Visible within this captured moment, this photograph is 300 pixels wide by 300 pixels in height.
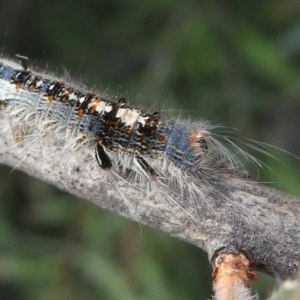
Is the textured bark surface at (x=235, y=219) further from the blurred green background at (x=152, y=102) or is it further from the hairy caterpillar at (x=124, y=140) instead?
the blurred green background at (x=152, y=102)

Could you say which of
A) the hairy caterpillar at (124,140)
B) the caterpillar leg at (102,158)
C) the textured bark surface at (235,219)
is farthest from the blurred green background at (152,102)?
the textured bark surface at (235,219)

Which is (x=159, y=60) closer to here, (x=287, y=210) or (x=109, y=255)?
(x=109, y=255)

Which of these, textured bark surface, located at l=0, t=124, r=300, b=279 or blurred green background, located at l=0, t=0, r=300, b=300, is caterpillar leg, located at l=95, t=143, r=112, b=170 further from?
blurred green background, located at l=0, t=0, r=300, b=300

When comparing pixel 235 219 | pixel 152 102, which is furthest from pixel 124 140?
pixel 152 102

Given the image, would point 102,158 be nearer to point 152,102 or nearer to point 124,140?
point 124,140

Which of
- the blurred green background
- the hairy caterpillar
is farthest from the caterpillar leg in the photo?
the blurred green background

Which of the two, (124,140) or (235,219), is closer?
(235,219)

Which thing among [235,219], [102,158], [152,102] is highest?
[152,102]
